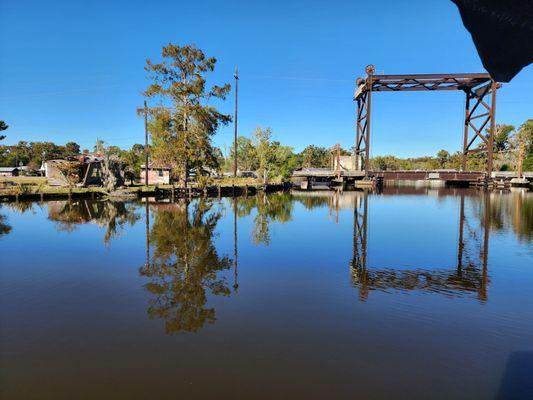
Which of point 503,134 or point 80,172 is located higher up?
point 503,134

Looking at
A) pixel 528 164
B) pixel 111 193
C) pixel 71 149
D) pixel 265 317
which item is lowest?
pixel 265 317

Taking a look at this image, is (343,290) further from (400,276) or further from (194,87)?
Answer: (194,87)

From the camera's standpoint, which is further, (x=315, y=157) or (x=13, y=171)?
(x=315, y=157)

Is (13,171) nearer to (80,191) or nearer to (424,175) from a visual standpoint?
(80,191)

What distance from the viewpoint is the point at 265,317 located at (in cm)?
614

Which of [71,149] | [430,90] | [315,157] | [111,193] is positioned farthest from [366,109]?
[71,149]

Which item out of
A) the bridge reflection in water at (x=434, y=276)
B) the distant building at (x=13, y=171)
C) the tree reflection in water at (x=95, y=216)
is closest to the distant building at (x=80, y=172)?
the tree reflection in water at (x=95, y=216)

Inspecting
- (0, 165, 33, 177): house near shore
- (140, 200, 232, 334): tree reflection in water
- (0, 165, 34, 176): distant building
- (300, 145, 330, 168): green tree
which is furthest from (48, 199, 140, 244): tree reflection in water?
(300, 145, 330, 168): green tree

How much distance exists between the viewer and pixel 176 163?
31.6 m

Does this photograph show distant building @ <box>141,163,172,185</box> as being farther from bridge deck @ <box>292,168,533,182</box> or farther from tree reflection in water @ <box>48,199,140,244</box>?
bridge deck @ <box>292,168,533,182</box>

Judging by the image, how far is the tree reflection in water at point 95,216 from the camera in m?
15.2

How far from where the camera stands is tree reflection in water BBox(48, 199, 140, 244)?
15203 mm

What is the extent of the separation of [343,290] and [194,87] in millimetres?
25801

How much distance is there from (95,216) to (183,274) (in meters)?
12.6
